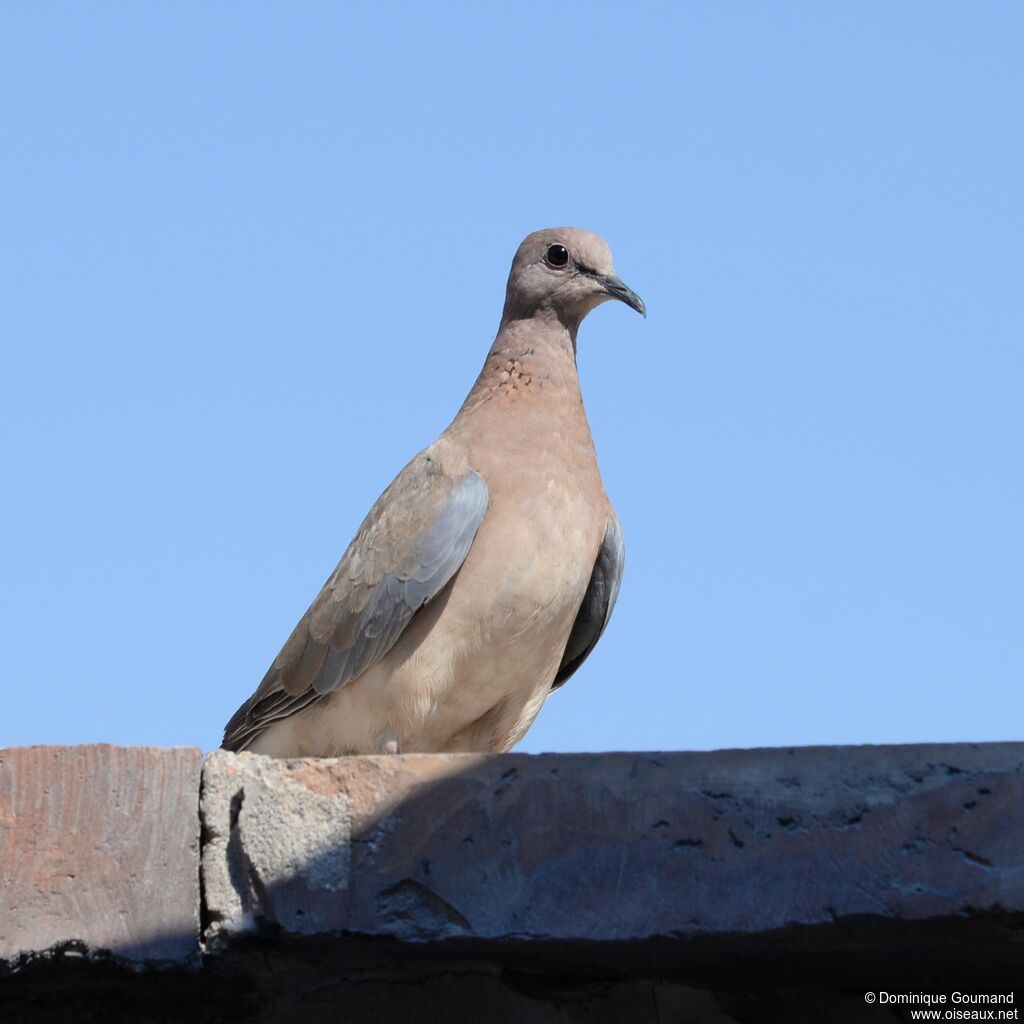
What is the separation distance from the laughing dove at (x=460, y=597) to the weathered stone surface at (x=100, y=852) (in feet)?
4.82

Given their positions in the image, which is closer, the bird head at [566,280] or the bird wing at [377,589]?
the bird wing at [377,589]

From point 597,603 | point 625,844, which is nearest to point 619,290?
point 597,603

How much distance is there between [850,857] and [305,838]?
1.01m

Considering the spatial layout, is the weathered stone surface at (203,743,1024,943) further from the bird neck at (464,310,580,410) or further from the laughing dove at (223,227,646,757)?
the bird neck at (464,310,580,410)

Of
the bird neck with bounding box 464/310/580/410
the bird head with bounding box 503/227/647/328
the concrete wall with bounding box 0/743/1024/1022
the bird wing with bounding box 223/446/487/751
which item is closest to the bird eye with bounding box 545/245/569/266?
the bird head with bounding box 503/227/647/328

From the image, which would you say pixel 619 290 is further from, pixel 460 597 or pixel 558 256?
pixel 460 597

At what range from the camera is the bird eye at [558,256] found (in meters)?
5.40

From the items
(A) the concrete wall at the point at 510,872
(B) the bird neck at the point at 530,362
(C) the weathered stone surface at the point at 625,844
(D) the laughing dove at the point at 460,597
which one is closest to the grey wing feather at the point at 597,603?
(D) the laughing dove at the point at 460,597

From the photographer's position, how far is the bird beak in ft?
17.6

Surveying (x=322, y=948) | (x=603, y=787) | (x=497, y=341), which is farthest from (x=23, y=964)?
(x=497, y=341)

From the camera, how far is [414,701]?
459 centimetres

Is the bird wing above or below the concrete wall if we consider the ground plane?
above

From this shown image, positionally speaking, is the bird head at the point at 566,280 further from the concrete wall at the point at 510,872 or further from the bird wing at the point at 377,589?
the concrete wall at the point at 510,872

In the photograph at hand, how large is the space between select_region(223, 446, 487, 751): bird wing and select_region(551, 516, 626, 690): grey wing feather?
1.70 ft
